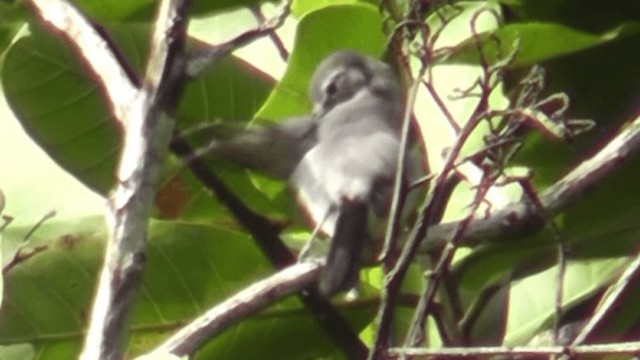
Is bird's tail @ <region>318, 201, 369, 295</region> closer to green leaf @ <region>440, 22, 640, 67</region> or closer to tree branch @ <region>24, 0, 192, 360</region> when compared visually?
green leaf @ <region>440, 22, 640, 67</region>

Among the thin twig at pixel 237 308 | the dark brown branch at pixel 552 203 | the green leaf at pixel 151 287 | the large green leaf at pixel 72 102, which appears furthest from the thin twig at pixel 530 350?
the large green leaf at pixel 72 102

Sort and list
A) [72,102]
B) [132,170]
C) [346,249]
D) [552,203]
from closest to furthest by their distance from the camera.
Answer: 1. [132,170]
2. [552,203]
3. [346,249]
4. [72,102]

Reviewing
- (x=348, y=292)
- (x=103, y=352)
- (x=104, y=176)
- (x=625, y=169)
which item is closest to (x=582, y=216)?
(x=625, y=169)

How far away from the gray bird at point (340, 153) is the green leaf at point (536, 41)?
17cm

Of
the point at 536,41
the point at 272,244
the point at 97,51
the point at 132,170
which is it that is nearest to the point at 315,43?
the point at 536,41

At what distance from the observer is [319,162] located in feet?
6.21

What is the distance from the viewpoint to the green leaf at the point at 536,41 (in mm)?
1688

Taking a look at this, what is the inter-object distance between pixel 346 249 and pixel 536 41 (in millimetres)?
310

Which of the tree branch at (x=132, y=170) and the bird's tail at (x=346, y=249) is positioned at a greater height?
the tree branch at (x=132, y=170)

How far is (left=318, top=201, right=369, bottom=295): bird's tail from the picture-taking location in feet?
5.18

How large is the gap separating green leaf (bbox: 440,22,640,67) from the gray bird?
17cm

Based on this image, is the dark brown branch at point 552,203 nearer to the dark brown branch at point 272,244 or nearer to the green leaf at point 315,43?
the dark brown branch at point 272,244

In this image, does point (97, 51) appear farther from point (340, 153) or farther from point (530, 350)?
point (340, 153)

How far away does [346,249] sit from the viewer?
5.51ft
